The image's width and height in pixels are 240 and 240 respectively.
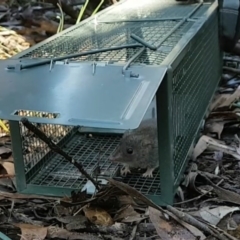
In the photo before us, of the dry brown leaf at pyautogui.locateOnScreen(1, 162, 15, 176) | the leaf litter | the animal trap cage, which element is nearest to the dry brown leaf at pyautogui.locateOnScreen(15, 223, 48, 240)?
the leaf litter

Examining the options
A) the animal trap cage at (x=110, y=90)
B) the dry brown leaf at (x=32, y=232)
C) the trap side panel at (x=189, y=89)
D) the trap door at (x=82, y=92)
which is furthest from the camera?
the trap side panel at (x=189, y=89)

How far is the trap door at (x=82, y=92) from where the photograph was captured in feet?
6.01

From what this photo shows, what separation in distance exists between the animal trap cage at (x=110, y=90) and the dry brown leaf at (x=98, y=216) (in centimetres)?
Answer: 26

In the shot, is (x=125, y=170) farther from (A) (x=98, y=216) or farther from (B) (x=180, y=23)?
(B) (x=180, y=23)

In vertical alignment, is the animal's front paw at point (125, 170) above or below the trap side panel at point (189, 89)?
below

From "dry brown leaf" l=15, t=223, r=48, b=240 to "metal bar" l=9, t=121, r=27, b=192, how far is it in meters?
0.46

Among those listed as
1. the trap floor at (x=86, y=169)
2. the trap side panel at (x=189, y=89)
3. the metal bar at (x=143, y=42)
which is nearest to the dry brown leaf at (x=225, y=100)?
the trap side panel at (x=189, y=89)

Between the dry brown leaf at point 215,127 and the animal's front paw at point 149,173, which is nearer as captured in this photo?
the animal's front paw at point 149,173

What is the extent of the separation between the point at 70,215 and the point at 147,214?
31cm

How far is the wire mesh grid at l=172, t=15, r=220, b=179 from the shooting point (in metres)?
2.48

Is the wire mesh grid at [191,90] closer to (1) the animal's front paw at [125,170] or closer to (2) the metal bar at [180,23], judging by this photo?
(2) the metal bar at [180,23]

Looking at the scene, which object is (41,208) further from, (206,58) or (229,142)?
(206,58)

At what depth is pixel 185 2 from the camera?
3.74 m

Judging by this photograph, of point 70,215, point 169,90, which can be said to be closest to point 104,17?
point 169,90
